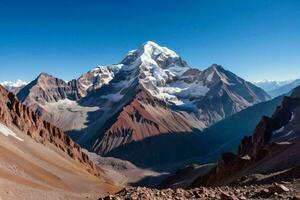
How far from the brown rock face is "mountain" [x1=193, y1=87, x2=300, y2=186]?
68.7 meters

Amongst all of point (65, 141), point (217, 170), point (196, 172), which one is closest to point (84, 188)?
point (217, 170)

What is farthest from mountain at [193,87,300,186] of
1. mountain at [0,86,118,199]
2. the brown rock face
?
the brown rock face

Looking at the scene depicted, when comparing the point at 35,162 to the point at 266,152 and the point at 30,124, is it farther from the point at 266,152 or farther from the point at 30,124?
the point at 266,152

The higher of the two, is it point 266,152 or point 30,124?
point 30,124

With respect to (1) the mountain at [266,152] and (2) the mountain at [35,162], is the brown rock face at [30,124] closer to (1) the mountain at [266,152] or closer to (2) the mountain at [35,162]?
(2) the mountain at [35,162]

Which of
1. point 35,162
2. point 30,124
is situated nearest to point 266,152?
point 35,162

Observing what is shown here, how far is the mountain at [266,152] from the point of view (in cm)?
5993

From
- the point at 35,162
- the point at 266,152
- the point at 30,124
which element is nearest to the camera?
the point at 266,152

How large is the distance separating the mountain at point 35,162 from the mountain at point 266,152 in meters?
27.5

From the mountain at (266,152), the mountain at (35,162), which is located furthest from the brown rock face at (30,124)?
the mountain at (266,152)

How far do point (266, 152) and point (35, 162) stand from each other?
187 ft

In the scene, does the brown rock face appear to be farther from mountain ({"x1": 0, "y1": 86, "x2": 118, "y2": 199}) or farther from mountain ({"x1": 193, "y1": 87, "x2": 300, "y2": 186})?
mountain ({"x1": 193, "y1": 87, "x2": 300, "y2": 186})

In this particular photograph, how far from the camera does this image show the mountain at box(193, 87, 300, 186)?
59925mm

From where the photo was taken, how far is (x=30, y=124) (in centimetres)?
16425
